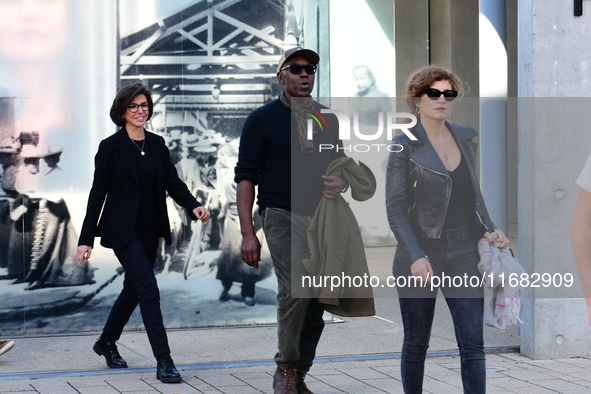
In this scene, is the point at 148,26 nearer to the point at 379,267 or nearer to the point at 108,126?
the point at 108,126

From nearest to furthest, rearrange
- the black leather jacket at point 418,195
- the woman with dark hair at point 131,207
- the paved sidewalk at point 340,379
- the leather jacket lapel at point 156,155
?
1. the black leather jacket at point 418,195
2. the paved sidewalk at point 340,379
3. the woman with dark hair at point 131,207
4. the leather jacket lapel at point 156,155

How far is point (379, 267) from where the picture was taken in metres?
10.4

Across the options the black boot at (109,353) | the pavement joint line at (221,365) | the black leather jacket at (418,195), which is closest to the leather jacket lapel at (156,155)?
the black boot at (109,353)

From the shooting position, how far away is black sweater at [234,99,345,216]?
4.86 m

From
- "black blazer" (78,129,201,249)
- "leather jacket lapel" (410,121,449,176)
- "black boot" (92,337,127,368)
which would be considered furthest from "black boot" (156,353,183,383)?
"leather jacket lapel" (410,121,449,176)

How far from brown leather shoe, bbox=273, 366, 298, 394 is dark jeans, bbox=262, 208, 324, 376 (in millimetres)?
33

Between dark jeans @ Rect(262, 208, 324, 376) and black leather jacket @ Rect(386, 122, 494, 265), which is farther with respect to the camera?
dark jeans @ Rect(262, 208, 324, 376)

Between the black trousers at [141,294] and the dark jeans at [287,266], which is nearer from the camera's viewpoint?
the dark jeans at [287,266]

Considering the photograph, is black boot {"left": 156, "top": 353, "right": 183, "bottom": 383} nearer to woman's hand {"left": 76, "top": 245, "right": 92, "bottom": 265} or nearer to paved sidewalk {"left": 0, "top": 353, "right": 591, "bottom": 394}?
paved sidewalk {"left": 0, "top": 353, "right": 591, "bottom": 394}

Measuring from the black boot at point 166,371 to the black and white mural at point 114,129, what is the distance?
5.55ft

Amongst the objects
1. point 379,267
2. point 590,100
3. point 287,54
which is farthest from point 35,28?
point 379,267

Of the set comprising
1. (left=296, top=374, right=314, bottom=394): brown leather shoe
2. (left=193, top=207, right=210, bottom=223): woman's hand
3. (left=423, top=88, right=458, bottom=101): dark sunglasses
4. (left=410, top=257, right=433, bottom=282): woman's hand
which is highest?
(left=423, top=88, right=458, bottom=101): dark sunglasses

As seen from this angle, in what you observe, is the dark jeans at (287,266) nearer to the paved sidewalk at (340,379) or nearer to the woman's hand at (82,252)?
the paved sidewalk at (340,379)

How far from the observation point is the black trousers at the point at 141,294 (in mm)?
5355
